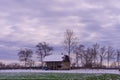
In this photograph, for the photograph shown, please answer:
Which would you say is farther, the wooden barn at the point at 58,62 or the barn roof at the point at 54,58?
the barn roof at the point at 54,58

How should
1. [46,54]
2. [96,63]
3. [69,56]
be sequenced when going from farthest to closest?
[46,54]
[96,63]
[69,56]

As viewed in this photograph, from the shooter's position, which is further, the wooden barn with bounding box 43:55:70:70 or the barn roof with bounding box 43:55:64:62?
the barn roof with bounding box 43:55:64:62

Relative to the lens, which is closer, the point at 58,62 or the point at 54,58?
the point at 58,62

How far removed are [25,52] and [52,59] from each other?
19.0 meters

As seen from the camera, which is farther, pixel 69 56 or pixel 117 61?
pixel 117 61

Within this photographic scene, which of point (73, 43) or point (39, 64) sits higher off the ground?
point (73, 43)

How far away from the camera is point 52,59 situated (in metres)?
99.0

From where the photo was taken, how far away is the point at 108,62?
10844 centimetres

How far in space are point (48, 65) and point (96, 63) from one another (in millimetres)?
17868

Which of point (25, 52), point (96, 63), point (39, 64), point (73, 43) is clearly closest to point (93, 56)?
point (96, 63)

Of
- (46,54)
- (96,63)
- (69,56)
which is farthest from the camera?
(46,54)

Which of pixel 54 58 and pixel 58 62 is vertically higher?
pixel 54 58

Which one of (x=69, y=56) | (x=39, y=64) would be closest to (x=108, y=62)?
(x=69, y=56)

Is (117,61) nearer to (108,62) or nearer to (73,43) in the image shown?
(108,62)
